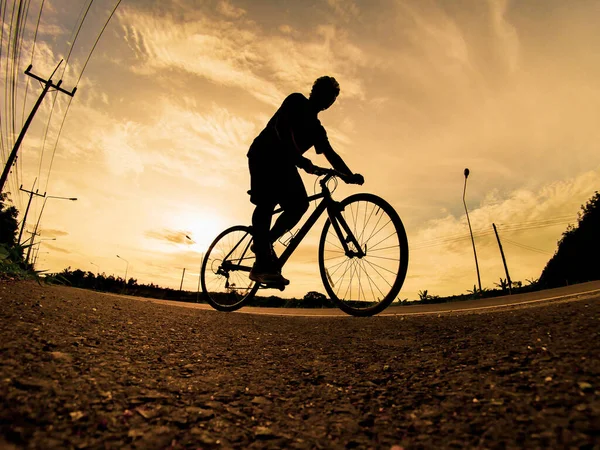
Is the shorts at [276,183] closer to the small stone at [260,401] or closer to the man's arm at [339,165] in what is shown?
the man's arm at [339,165]

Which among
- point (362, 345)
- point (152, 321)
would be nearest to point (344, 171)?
point (362, 345)

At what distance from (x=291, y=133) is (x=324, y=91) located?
668 mm

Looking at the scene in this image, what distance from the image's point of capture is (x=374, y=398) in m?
1.41

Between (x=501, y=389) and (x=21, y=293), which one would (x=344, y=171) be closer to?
(x=501, y=389)

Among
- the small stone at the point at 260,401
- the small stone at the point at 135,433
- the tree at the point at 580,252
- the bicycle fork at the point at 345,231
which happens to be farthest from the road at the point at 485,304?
the tree at the point at 580,252

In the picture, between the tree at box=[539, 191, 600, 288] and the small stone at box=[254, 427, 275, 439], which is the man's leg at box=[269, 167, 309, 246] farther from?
the tree at box=[539, 191, 600, 288]

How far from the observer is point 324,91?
389 centimetres

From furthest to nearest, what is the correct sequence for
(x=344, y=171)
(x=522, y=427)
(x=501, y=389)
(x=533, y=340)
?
(x=344, y=171)
(x=533, y=340)
(x=501, y=389)
(x=522, y=427)

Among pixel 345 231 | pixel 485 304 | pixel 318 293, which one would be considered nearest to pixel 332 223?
pixel 345 231

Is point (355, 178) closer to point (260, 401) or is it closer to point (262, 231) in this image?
point (262, 231)

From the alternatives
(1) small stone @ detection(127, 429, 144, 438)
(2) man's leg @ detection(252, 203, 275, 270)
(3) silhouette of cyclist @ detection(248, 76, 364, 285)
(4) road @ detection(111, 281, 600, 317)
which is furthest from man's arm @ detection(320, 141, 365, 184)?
(1) small stone @ detection(127, 429, 144, 438)

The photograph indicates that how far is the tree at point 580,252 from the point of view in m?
31.5

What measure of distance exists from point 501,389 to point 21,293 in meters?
3.80

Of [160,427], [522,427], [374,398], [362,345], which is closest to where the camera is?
[522,427]
